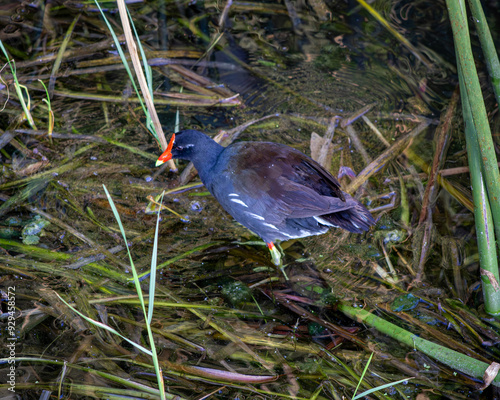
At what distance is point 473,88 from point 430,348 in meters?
1.36

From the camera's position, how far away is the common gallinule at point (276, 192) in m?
2.60

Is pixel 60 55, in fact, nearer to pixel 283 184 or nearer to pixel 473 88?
pixel 283 184

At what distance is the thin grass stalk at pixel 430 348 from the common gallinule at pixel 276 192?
517 millimetres

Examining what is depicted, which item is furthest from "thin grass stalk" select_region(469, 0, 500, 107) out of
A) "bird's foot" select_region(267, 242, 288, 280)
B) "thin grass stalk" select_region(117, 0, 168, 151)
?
"thin grass stalk" select_region(117, 0, 168, 151)

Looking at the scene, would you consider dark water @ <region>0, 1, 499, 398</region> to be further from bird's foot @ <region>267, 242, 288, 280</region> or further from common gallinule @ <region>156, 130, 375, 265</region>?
common gallinule @ <region>156, 130, 375, 265</region>

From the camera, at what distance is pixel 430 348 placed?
227 centimetres

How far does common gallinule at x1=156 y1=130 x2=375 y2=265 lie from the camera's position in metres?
2.60

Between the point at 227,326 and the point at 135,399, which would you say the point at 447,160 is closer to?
the point at 227,326

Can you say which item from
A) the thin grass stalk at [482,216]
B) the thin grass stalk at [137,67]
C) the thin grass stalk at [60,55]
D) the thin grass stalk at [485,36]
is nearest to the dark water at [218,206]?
the thin grass stalk at [60,55]

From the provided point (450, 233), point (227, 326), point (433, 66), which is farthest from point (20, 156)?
point (433, 66)

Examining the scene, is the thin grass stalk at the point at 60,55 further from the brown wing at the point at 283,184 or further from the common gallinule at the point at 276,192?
the brown wing at the point at 283,184

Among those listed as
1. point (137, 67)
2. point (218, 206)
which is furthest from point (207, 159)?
point (137, 67)

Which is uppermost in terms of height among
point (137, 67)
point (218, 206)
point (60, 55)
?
→ point (137, 67)

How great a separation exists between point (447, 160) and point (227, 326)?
2162mm
